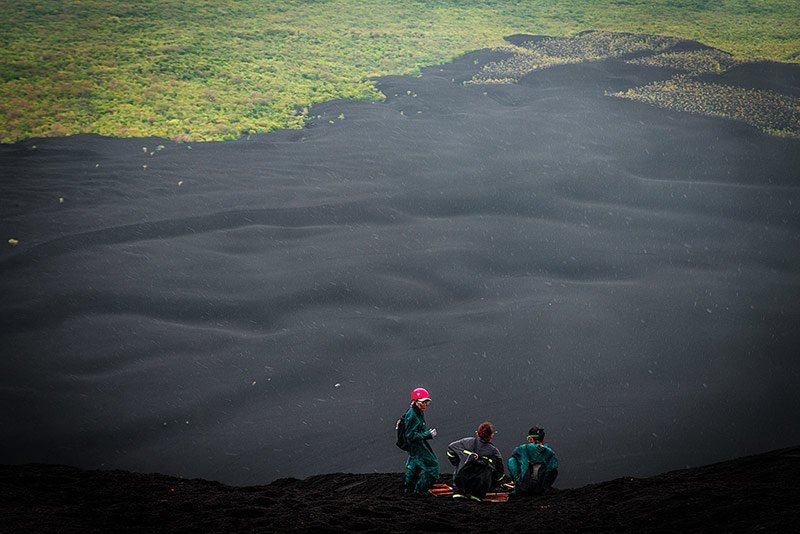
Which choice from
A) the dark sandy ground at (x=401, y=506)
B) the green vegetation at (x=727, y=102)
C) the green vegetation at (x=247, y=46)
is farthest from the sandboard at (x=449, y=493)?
the green vegetation at (x=727, y=102)

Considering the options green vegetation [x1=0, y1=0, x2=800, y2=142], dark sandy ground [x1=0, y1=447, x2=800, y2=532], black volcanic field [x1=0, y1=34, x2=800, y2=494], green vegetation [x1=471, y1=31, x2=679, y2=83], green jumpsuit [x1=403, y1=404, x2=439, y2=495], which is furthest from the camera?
green vegetation [x1=471, y1=31, x2=679, y2=83]

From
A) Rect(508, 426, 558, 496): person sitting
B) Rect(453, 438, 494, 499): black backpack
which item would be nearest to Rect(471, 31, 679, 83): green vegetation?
Rect(508, 426, 558, 496): person sitting

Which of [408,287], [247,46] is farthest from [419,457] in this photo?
[247,46]

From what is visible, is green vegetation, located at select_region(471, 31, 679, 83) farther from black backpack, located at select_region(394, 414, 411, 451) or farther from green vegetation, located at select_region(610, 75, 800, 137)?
black backpack, located at select_region(394, 414, 411, 451)

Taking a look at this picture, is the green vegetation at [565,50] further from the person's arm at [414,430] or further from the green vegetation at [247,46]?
the person's arm at [414,430]

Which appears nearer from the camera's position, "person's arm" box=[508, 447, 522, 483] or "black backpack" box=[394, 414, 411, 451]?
"black backpack" box=[394, 414, 411, 451]

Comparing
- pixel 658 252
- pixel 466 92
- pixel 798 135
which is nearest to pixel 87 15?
pixel 466 92

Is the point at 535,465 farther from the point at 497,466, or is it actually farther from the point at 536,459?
the point at 497,466
